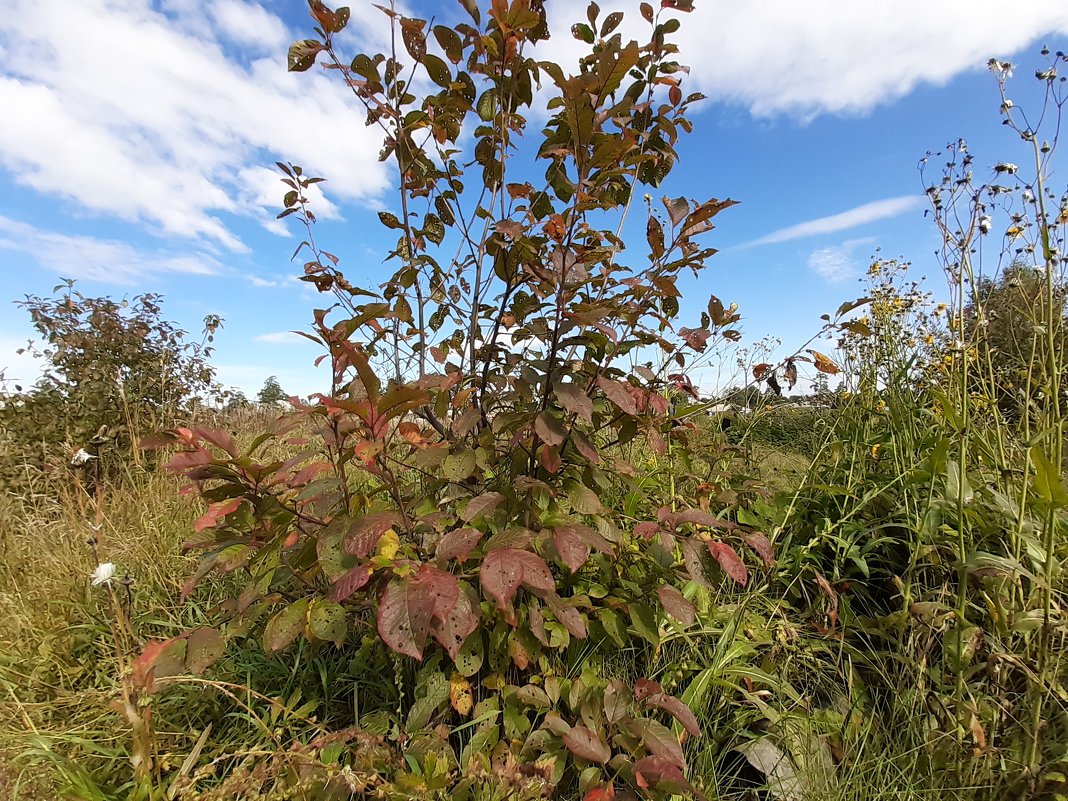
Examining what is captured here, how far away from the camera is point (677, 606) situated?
1250 mm

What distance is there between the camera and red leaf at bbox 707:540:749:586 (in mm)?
1135

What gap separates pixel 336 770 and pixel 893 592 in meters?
1.87

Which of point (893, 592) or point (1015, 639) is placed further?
point (893, 592)

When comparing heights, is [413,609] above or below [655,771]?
above

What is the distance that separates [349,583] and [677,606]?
788 millimetres

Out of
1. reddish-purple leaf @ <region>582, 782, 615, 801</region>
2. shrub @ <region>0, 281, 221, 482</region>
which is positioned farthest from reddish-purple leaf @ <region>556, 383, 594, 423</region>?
shrub @ <region>0, 281, 221, 482</region>

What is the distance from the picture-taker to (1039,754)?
122 cm

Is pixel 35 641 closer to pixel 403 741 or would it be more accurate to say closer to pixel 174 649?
pixel 174 649

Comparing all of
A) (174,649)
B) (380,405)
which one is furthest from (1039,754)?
(174,649)

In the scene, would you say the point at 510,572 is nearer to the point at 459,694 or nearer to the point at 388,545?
the point at 388,545

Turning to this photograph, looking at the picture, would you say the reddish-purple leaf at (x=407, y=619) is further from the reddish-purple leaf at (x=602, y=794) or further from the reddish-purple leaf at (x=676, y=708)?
the reddish-purple leaf at (x=676, y=708)

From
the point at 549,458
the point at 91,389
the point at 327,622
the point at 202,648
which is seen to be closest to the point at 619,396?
the point at 549,458

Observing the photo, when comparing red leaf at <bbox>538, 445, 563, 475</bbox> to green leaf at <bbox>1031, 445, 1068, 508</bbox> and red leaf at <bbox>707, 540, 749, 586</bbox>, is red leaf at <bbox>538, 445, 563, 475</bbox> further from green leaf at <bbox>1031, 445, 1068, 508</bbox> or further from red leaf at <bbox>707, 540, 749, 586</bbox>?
green leaf at <bbox>1031, 445, 1068, 508</bbox>

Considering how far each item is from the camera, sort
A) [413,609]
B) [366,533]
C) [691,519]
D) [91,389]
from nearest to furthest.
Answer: [413,609] < [366,533] < [691,519] < [91,389]
